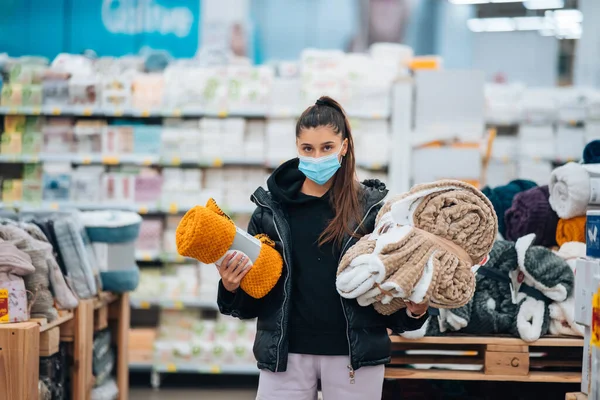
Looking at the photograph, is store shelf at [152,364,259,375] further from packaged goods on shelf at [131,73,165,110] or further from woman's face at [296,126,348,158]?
woman's face at [296,126,348,158]

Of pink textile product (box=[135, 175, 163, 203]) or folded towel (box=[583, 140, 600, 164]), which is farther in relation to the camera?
pink textile product (box=[135, 175, 163, 203])

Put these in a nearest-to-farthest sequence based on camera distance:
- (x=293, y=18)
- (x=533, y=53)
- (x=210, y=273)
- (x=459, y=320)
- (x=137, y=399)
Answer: (x=459, y=320)
(x=137, y=399)
(x=210, y=273)
(x=293, y=18)
(x=533, y=53)

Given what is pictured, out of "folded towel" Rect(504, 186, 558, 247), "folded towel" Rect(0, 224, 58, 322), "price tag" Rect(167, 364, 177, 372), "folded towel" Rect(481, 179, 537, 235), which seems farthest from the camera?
"price tag" Rect(167, 364, 177, 372)

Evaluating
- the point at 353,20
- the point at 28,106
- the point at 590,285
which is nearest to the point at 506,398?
the point at 590,285

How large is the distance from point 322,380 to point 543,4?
1094cm

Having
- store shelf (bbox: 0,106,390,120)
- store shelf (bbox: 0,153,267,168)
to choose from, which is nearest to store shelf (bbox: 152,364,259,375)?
store shelf (bbox: 0,153,267,168)

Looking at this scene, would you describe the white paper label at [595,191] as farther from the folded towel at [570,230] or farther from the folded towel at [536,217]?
the folded towel at [536,217]

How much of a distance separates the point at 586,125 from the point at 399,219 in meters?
4.15

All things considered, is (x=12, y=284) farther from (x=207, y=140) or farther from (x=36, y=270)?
(x=207, y=140)

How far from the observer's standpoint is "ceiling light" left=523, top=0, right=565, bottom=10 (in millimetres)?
11516

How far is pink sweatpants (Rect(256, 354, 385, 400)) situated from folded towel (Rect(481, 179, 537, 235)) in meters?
1.58

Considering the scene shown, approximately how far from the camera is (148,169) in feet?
18.2

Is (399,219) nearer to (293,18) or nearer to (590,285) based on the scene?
(590,285)

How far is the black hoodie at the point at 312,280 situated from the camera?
2.11 metres
